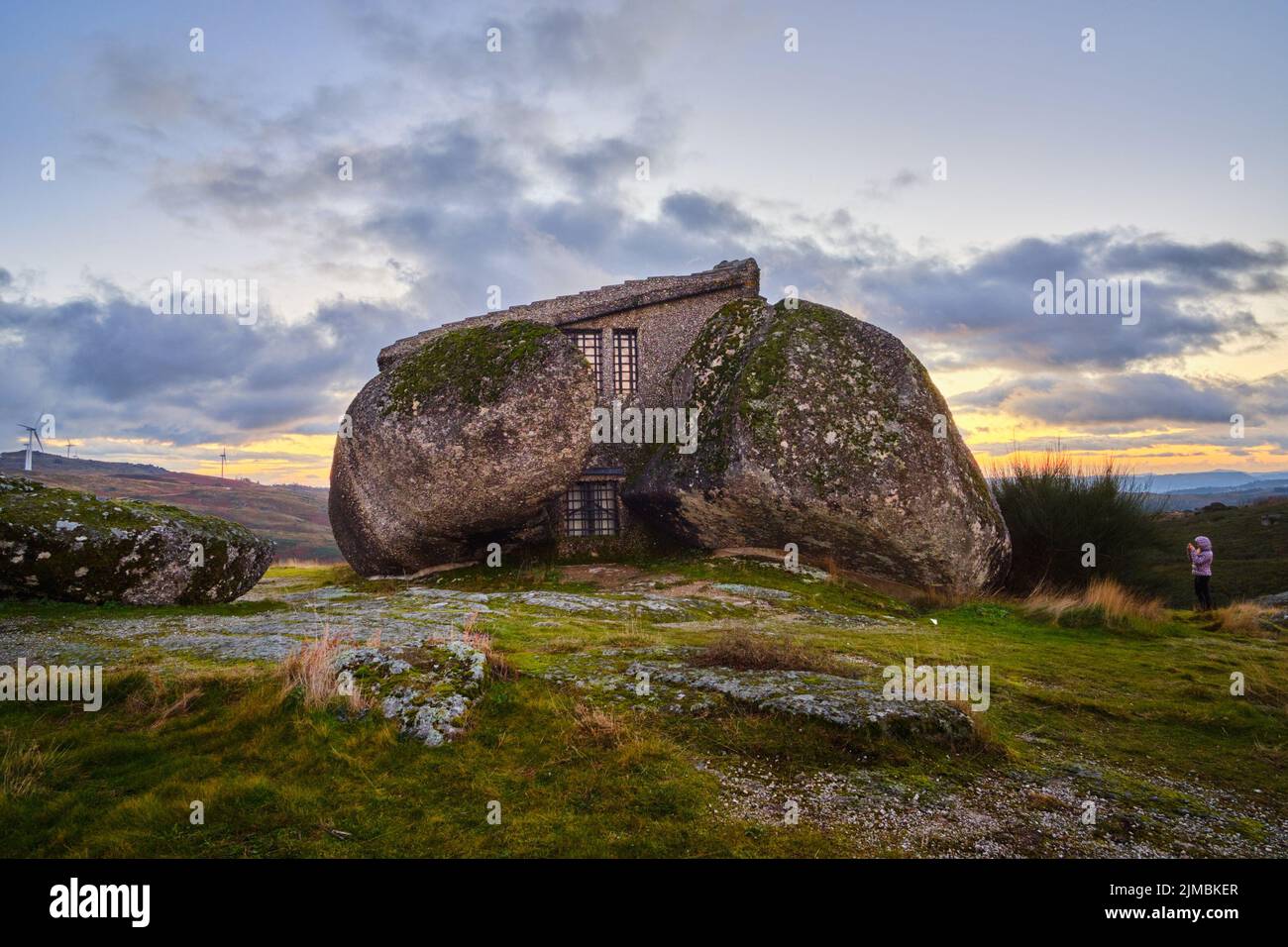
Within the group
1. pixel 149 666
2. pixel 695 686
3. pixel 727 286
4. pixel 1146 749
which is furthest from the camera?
pixel 727 286

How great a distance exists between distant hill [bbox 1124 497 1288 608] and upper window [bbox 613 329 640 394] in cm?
1545

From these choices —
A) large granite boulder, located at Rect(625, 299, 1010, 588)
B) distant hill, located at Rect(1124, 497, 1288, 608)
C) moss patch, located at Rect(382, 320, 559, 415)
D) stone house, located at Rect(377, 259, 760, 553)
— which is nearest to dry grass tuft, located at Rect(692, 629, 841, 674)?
large granite boulder, located at Rect(625, 299, 1010, 588)

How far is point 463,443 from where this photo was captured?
1770 cm

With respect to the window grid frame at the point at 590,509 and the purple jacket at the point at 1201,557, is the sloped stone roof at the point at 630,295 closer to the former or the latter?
the window grid frame at the point at 590,509

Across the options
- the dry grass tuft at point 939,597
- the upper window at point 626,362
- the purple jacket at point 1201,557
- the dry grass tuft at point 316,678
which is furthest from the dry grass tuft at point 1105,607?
the dry grass tuft at point 316,678

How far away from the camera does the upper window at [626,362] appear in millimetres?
22984

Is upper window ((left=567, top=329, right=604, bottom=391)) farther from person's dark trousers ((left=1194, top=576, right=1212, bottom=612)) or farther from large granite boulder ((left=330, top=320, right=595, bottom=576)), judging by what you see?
person's dark trousers ((left=1194, top=576, right=1212, bottom=612))

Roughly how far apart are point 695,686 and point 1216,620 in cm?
1474

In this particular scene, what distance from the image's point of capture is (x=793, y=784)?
5352 millimetres

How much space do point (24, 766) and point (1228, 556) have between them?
45.5m

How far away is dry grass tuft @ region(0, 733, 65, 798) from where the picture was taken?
509 cm

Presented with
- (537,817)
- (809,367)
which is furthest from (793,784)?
(809,367)

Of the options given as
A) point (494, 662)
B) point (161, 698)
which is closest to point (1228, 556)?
point (494, 662)
